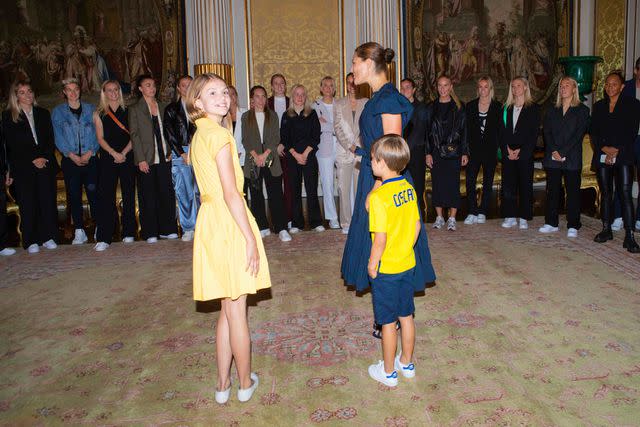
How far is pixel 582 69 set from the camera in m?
10.0

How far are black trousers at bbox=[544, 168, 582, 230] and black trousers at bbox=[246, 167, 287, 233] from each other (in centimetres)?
318

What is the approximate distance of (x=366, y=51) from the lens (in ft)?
11.7

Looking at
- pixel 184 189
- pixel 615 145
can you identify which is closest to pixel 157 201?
pixel 184 189

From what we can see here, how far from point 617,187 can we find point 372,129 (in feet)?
12.8

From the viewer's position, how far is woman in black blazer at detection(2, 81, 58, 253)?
6668mm

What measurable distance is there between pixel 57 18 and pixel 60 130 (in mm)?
4142

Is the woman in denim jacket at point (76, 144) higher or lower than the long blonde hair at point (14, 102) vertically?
lower

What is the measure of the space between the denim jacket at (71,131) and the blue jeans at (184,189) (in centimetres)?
107

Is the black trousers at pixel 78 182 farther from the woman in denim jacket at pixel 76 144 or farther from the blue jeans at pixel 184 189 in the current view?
the blue jeans at pixel 184 189

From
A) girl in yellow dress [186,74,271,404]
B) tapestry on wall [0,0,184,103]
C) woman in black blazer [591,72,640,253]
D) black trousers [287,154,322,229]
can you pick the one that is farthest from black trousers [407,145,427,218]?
tapestry on wall [0,0,184,103]

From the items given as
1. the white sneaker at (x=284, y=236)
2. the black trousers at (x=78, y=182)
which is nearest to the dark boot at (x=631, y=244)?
the white sneaker at (x=284, y=236)

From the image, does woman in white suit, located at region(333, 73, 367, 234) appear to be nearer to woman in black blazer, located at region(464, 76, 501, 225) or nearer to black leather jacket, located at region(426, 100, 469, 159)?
black leather jacket, located at region(426, 100, 469, 159)

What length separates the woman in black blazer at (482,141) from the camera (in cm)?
735

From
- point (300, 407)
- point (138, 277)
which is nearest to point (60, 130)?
point (138, 277)
